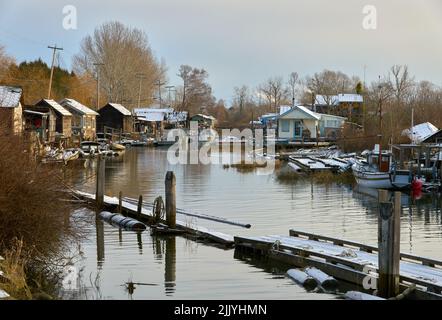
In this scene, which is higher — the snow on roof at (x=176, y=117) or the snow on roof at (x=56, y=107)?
the snow on roof at (x=176, y=117)

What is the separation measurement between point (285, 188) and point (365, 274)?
75.8 ft

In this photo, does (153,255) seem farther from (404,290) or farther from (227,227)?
(404,290)

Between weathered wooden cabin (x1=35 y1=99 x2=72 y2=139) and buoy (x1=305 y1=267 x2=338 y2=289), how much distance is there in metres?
51.3

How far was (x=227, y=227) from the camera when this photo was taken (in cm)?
2209

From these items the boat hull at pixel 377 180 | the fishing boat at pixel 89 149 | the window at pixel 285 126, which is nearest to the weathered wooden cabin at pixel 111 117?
the window at pixel 285 126

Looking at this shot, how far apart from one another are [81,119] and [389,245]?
66230 millimetres

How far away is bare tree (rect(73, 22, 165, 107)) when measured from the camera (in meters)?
103

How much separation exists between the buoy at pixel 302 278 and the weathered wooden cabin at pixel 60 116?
5072 cm

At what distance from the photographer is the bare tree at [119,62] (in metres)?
103

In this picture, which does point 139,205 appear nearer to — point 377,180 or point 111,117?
point 377,180

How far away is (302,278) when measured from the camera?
1423 cm

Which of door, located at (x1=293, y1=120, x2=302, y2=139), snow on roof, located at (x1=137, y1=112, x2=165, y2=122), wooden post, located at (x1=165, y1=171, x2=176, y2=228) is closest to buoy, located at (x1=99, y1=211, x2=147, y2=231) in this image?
wooden post, located at (x1=165, y1=171, x2=176, y2=228)

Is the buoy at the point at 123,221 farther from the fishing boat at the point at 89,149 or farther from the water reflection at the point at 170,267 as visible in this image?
the fishing boat at the point at 89,149
